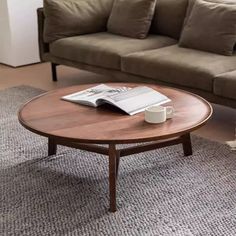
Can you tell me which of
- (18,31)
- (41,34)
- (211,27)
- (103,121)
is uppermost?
(211,27)

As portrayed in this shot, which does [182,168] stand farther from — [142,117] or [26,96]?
[26,96]

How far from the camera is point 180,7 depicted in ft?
13.4

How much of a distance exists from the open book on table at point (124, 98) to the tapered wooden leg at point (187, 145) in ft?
0.98

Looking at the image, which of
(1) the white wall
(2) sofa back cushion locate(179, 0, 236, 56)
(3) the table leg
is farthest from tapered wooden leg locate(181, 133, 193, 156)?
(1) the white wall

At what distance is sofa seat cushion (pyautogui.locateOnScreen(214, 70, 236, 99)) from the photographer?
306cm

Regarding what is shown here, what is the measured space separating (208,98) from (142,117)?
2.95 feet

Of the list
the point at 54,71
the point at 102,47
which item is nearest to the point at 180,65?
the point at 102,47

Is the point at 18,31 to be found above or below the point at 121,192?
above

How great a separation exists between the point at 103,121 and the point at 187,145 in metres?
0.67

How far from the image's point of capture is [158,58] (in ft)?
11.6

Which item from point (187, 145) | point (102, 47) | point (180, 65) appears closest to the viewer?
point (187, 145)

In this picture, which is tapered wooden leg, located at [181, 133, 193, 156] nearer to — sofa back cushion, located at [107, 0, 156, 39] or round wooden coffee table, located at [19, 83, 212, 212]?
round wooden coffee table, located at [19, 83, 212, 212]

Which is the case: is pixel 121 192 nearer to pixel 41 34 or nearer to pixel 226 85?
pixel 226 85

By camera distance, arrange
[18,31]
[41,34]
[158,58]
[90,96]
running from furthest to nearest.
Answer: [18,31] → [41,34] → [158,58] → [90,96]
